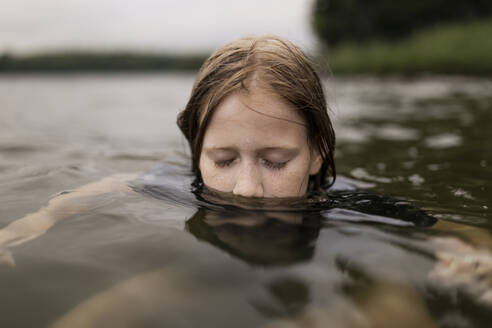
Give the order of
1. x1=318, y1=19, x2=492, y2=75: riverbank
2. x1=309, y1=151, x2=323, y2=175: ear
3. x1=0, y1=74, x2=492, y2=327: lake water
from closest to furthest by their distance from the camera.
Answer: x1=0, y1=74, x2=492, y2=327: lake water < x1=309, y1=151, x2=323, y2=175: ear < x1=318, y1=19, x2=492, y2=75: riverbank

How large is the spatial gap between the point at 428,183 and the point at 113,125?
19.6 feet

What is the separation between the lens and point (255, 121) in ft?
8.82

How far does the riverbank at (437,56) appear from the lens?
760 inches

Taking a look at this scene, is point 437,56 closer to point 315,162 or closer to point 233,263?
point 315,162

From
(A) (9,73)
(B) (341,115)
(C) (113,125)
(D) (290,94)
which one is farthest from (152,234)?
(A) (9,73)

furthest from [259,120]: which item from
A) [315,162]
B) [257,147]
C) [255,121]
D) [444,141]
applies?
[444,141]

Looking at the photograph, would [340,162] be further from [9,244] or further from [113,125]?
[113,125]

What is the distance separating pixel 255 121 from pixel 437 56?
2247 centimetres

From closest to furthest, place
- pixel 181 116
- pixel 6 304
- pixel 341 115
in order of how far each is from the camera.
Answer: pixel 6 304 < pixel 181 116 < pixel 341 115

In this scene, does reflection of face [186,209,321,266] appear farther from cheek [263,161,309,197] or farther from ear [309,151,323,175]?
ear [309,151,323,175]

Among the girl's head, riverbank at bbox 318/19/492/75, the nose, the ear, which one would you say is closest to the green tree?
riverbank at bbox 318/19/492/75

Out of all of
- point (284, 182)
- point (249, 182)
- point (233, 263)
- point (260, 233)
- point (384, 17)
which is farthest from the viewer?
point (384, 17)

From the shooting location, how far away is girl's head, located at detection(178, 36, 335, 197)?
270 centimetres

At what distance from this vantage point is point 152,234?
2258 mm
